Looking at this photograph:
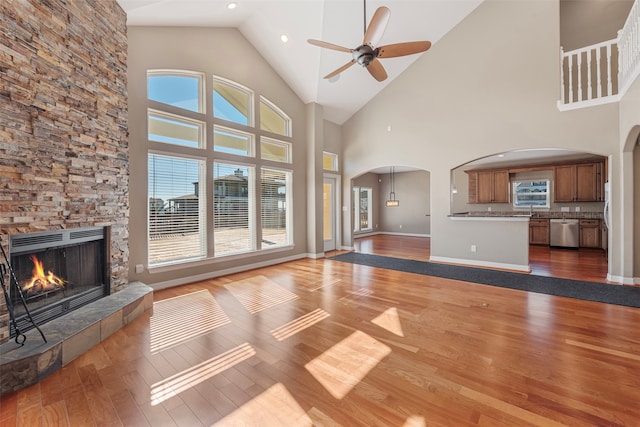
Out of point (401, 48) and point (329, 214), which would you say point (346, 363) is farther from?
point (329, 214)

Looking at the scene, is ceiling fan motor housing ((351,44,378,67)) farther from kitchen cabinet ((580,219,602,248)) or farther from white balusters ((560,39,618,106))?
kitchen cabinet ((580,219,602,248))

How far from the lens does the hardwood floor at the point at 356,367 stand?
1.66 metres

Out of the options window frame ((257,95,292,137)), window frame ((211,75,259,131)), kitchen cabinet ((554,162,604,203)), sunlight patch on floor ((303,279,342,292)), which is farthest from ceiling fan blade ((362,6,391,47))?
kitchen cabinet ((554,162,604,203))

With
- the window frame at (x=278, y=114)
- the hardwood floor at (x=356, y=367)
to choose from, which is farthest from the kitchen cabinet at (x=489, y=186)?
the window frame at (x=278, y=114)

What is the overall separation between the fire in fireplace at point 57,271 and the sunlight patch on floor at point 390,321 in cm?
315

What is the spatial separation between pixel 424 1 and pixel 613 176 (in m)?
4.37

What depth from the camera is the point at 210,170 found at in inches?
188

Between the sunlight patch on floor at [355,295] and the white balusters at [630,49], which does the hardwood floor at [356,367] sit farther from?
the white balusters at [630,49]

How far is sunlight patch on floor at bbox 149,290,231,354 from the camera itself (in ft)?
8.67

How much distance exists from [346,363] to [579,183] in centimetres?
863

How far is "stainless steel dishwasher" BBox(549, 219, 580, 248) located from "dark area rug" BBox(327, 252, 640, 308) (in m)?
3.68

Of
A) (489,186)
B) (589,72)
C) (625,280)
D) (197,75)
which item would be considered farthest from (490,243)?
(197,75)

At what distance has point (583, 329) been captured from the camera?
275cm

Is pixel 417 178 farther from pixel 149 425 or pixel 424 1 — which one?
pixel 149 425
